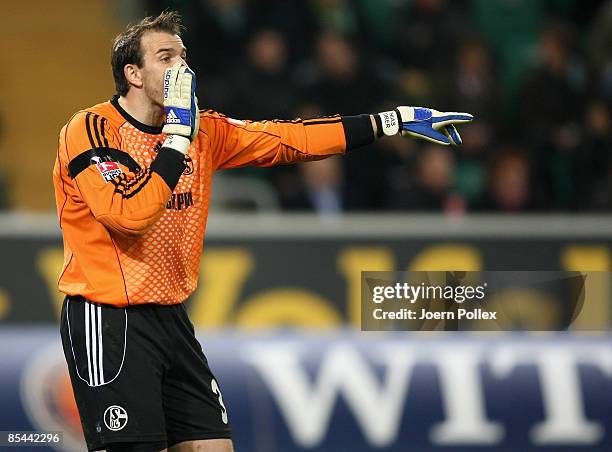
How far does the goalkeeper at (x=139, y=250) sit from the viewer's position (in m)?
4.15

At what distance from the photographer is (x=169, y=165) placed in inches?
162

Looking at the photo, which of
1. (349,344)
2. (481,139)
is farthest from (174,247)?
(481,139)

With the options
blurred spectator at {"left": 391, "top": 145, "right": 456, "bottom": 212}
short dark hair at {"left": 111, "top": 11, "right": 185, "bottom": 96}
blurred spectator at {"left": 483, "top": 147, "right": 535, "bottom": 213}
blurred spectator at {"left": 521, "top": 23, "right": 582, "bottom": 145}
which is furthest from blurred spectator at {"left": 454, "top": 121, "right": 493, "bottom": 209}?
short dark hair at {"left": 111, "top": 11, "right": 185, "bottom": 96}

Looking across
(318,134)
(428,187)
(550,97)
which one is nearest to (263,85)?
(428,187)

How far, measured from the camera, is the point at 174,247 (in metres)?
4.40

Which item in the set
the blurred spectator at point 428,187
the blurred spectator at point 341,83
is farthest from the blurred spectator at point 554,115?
the blurred spectator at point 341,83

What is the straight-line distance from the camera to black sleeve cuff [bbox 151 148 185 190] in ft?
13.5

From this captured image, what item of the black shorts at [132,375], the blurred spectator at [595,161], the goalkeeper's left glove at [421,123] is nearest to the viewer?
the black shorts at [132,375]

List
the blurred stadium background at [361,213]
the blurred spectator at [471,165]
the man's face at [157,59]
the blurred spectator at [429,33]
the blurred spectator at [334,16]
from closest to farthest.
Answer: the man's face at [157,59], the blurred stadium background at [361,213], the blurred spectator at [471,165], the blurred spectator at [429,33], the blurred spectator at [334,16]

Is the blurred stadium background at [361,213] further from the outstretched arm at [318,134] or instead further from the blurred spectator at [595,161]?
the outstretched arm at [318,134]

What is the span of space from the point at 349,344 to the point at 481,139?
2.74 metres

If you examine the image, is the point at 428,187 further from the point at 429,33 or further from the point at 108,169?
the point at 108,169

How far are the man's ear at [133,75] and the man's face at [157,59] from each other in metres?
0.02

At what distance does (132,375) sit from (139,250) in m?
0.44
